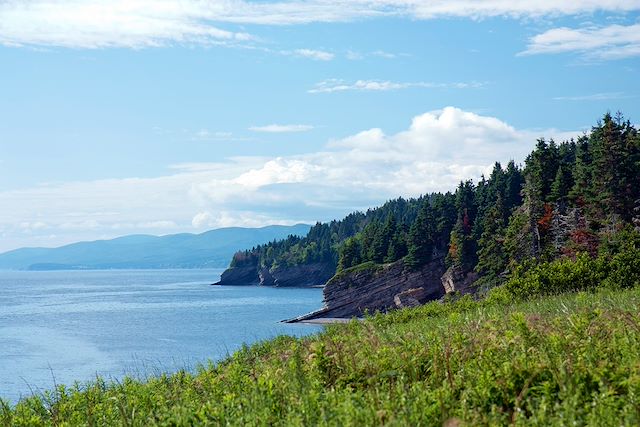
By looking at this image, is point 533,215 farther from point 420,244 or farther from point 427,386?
point 427,386

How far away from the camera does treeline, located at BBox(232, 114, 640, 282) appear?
64.1 meters

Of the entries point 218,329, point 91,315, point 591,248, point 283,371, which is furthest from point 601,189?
point 91,315

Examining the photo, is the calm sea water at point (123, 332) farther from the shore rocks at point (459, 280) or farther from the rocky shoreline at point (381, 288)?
the shore rocks at point (459, 280)

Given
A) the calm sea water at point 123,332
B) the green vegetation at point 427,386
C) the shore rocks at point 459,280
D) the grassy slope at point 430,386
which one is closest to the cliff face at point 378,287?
the shore rocks at point 459,280

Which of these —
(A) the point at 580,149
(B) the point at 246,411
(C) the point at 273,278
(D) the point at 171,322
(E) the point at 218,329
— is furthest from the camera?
(C) the point at 273,278

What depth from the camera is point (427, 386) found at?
8.54 metres

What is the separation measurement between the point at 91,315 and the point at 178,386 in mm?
110423

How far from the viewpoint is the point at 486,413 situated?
25.0ft

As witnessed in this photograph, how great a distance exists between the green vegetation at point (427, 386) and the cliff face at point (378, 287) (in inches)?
3469

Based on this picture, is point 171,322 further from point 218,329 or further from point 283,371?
point 283,371

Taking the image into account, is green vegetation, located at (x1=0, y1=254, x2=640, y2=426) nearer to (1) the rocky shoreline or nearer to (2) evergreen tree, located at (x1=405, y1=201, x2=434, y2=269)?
(1) the rocky shoreline

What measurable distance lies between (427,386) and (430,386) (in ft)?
1.04

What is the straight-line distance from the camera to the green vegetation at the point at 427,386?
7418 mm

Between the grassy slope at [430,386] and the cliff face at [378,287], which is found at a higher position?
the grassy slope at [430,386]
